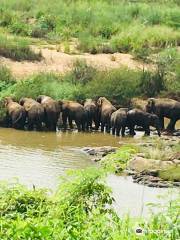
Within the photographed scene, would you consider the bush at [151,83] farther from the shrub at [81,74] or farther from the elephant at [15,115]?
the elephant at [15,115]

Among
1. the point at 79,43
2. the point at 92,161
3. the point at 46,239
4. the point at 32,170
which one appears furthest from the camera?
the point at 79,43

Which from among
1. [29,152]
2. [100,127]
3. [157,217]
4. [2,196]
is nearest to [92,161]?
[29,152]

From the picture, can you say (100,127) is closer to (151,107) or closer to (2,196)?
(151,107)

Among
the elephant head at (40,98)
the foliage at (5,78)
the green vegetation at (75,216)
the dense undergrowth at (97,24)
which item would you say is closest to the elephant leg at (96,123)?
the elephant head at (40,98)

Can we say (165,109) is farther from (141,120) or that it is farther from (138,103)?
(141,120)

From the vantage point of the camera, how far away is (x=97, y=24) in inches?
1388

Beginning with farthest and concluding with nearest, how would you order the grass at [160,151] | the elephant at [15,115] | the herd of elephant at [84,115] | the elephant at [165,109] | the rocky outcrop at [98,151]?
1. the elephant at [165,109]
2. the herd of elephant at [84,115]
3. the elephant at [15,115]
4. the rocky outcrop at [98,151]
5. the grass at [160,151]

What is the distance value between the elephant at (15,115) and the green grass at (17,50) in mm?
6455

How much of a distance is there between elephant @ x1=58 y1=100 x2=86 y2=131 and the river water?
544mm

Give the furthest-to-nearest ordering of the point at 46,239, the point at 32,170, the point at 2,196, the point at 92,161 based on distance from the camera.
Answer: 1. the point at 92,161
2. the point at 32,170
3. the point at 2,196
4. the point at 46,239

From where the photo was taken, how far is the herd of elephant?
72.7 ft

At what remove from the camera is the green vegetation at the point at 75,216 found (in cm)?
719

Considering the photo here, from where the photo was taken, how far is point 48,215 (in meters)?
8.26

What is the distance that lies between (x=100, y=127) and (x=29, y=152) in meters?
4.78
